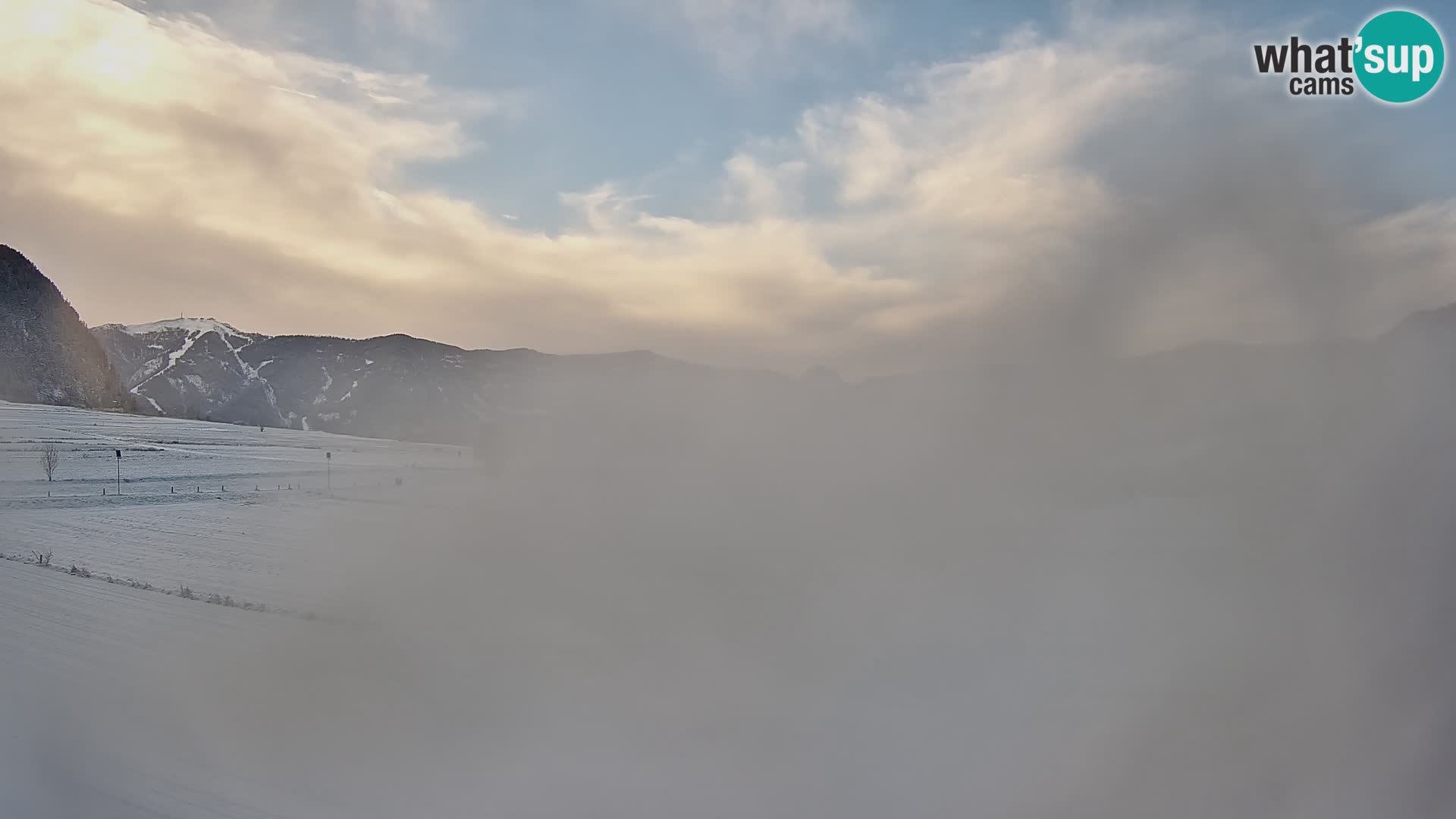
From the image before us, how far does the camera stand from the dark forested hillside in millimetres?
115812

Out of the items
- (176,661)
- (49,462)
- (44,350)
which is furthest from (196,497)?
(44,350)

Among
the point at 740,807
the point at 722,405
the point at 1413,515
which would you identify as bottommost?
the point at 740,807

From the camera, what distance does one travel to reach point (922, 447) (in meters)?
23.6

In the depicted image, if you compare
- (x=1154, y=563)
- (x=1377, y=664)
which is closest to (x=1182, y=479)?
(x=1154, y=563)

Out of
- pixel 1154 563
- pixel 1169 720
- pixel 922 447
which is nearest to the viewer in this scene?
pixel 1169 720

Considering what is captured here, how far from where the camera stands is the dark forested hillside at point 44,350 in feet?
380

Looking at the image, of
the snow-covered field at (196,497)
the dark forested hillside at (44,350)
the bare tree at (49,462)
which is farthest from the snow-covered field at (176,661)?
the dark forested hillside at (44,350)

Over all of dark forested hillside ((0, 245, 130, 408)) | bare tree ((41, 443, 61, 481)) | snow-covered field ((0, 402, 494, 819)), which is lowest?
snow-covered field ((0, 402, 494, 819))

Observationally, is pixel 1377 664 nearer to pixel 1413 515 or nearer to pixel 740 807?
pixel 1413 515

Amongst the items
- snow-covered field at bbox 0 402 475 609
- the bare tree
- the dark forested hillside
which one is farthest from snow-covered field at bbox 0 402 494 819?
the dark forested hillside

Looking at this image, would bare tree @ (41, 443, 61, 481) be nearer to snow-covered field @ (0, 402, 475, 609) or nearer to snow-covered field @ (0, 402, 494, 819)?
snow-covered field @ (0, 402, 475, 609)

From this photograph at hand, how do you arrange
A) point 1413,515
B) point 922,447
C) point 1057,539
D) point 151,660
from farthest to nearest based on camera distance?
1. point 922,447
2. point 1057,539
3. point 1413,515
4. point 151,660

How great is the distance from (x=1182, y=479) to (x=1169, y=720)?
786 centimetres

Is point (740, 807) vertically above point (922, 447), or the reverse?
point (922, 447)
